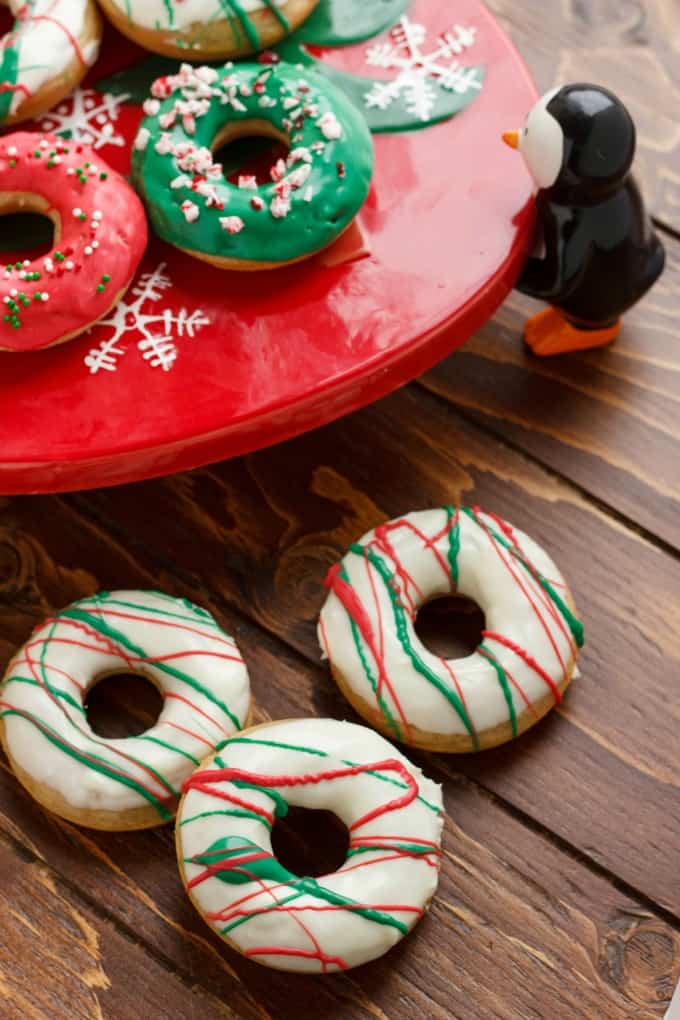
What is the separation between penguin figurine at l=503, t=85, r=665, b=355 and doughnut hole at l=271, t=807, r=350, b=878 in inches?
26.3

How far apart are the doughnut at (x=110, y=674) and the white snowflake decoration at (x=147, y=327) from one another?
0.26 metres

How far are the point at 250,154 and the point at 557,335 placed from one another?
0.45 metres

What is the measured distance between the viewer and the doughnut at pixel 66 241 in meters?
1.33

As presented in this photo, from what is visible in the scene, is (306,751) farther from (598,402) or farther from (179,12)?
(179,12)

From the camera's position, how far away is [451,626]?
145cm

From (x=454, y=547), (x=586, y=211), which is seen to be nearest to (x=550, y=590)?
(x=454, y=547)

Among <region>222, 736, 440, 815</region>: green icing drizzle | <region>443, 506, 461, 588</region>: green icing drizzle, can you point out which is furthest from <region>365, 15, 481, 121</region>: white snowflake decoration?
<region>222, 736, 440, 815</region>: green icing drizzle

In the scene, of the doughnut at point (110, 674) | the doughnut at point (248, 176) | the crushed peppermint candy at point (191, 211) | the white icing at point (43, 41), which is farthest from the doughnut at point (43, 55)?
the doughnut at point (110, 674)

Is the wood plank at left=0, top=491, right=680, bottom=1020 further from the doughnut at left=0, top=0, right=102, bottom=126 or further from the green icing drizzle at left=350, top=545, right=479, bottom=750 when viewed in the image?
the doughnut at left=0, top=0, right=102, bottom=126

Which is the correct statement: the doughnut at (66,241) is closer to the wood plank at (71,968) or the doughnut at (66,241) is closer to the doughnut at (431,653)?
the doughnut at (431,653)

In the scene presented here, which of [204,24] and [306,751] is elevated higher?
[204,24]

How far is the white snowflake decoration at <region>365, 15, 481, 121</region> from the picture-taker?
152 centimetres

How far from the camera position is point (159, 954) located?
4.28ft

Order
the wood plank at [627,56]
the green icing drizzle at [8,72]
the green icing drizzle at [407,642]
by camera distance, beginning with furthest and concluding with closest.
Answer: the wood plank at [627,56] < the green icing drizzle at [8,72] < the green icing drizzle at [407,642]
